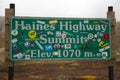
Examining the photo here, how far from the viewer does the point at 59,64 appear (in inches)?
2237

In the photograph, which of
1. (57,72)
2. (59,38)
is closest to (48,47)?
(59,38)

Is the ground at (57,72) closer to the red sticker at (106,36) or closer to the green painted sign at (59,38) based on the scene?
the green painted sign at (59,38)

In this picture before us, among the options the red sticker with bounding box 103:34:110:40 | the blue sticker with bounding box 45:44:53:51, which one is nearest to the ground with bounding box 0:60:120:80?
the blue sticker with bounding box 45:44:53:51

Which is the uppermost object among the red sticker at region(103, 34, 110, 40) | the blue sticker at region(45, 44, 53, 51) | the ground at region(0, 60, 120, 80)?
the red sticker at region(103, 34, 110, 40)

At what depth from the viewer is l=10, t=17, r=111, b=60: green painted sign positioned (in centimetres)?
1399

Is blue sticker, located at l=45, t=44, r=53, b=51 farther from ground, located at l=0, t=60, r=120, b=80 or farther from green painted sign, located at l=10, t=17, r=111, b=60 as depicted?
ground, located at l=0, t=60, r=120, b=80

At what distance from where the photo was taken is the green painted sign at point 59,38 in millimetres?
13992

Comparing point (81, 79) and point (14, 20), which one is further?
point (81, 79)

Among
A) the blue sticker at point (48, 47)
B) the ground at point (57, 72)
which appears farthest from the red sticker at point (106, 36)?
the ground at point (57, 72)

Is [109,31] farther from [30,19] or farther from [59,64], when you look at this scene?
[59,64]

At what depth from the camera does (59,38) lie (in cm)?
1430

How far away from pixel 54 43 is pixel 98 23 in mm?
2120

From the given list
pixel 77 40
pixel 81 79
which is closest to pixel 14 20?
pixel 77 40

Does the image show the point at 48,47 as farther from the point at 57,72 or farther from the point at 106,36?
the point at 57,72
